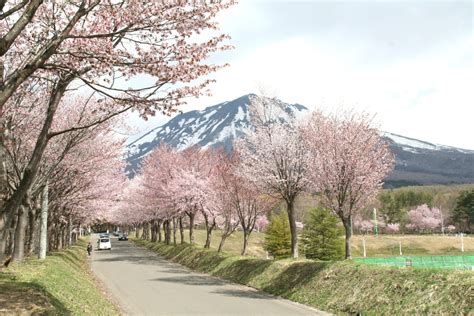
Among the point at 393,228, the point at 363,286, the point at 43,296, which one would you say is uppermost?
the point at 43,296

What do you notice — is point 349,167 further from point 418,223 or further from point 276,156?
point 418,223

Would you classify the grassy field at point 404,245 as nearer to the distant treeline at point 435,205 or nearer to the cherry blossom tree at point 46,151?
the distant treeline at point 435,205

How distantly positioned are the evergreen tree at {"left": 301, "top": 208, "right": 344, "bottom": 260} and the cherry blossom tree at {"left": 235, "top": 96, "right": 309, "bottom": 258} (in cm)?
2991

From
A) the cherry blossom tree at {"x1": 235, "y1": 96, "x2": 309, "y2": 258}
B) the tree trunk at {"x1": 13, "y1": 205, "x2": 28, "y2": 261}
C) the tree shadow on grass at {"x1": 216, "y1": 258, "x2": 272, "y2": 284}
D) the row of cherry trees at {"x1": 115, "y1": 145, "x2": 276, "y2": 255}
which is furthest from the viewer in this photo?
the row of cherry trees at {"x1": 115, "y1": 145, "x2": 276, "y2": 255}

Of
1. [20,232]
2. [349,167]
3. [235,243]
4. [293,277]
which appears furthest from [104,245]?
[349,167]

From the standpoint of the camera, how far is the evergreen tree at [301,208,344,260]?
53375mm

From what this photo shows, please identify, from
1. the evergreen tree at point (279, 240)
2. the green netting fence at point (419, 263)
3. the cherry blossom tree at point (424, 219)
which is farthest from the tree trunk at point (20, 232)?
the cherry blossom tree at point (424, 219)

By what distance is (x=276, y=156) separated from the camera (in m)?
24.0

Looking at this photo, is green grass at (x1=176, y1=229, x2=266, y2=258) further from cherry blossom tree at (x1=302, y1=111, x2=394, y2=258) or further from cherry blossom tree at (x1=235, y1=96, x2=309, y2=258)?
cherry blossom tree at (x1=302, y1=111, x2=394, y2=258)

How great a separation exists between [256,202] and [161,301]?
14312 mm

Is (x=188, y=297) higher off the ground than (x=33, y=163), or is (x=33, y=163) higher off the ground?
(x=33, y=163)

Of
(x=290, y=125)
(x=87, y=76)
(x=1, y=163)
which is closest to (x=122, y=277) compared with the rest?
(x=290, y=125)

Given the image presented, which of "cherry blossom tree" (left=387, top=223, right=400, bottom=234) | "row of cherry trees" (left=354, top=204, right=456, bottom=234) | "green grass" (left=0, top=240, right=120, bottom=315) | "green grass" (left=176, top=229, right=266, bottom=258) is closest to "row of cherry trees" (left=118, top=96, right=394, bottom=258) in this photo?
"green grass" (left=0, top=240, right=120, bottom=315)

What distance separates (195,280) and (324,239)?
31.8 meters
